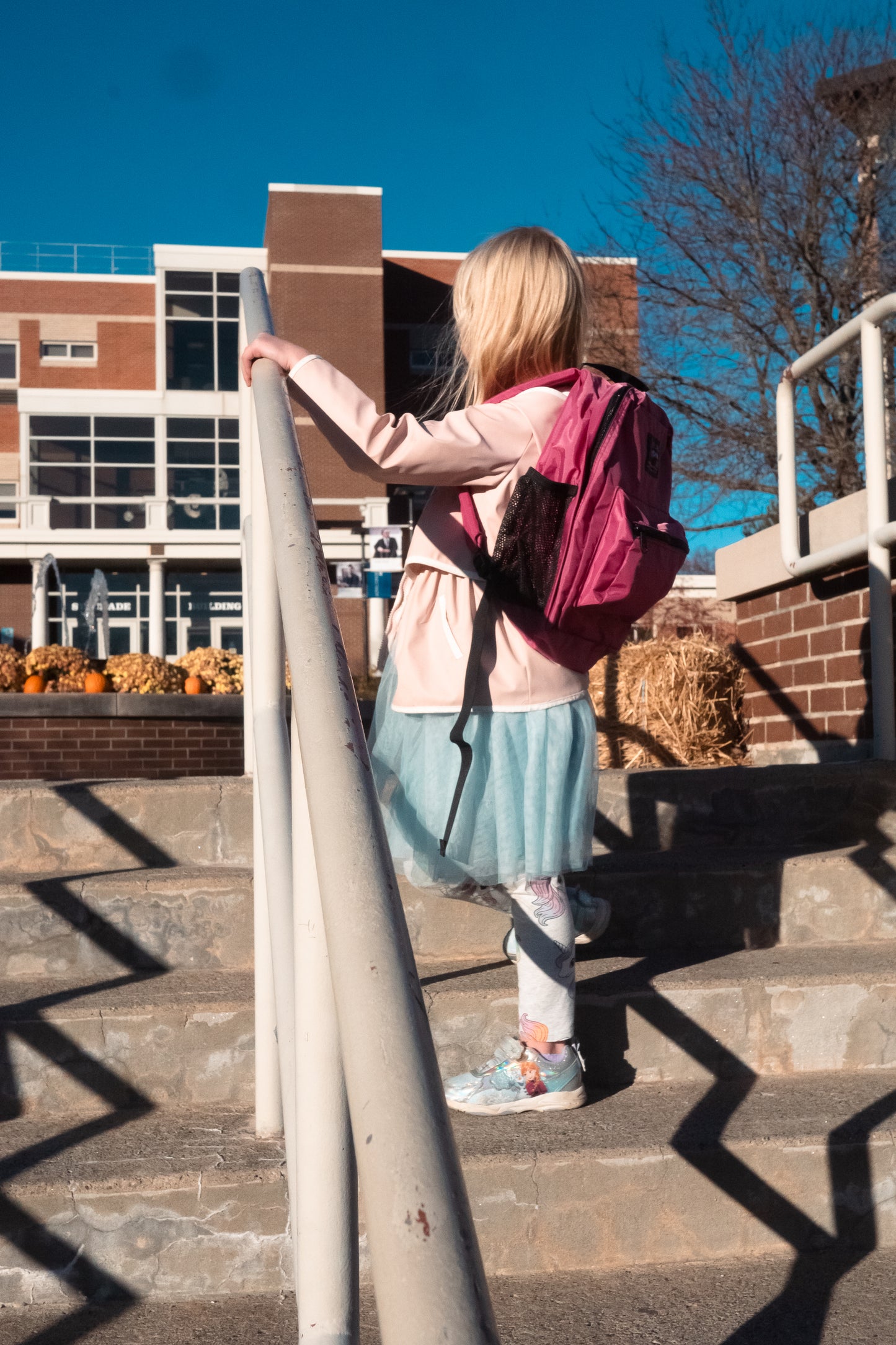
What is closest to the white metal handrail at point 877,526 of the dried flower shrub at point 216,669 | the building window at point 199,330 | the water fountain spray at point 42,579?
the dried flower shrub at point 216,669

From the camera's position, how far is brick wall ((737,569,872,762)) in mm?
3934

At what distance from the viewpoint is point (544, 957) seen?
1972 mm

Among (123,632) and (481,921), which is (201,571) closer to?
(123,632)

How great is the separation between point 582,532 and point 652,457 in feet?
0.71

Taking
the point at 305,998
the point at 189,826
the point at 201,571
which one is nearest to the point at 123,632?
the point at 201,571

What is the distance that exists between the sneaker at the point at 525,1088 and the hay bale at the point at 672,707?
11.7 ft

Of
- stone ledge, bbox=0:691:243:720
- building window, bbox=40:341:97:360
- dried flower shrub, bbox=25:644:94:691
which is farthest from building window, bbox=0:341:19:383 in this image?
stone ledge, bbox=0:691:243:720

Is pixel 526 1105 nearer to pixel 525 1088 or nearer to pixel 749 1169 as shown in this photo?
pixel 525 1088

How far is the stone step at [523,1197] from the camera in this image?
164 cm

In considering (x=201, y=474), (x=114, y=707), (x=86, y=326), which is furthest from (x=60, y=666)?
(x=86, y=326)

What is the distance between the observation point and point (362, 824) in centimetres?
77

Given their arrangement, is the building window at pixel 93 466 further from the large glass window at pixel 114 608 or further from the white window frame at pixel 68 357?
the white window frame at pixel 68 357

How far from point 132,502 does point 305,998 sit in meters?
28.7

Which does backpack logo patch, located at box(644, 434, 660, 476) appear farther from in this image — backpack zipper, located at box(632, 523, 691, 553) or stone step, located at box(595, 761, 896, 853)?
stone step, located at box(595, 761, 896, 853)
